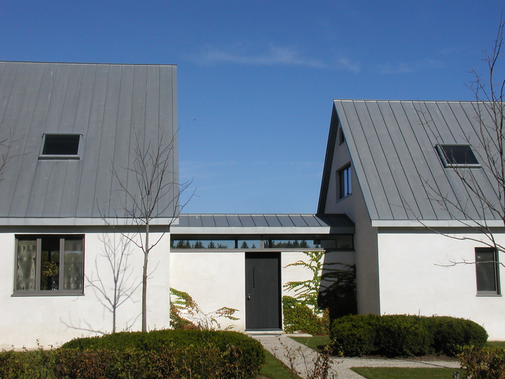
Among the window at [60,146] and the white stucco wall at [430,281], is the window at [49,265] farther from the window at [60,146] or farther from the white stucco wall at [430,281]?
the white stucco wall at [430,281]

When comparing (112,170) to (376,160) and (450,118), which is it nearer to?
(376,160)

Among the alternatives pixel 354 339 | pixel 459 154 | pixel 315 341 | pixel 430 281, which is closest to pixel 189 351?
pixel 354 339

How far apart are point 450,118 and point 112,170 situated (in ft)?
36.8

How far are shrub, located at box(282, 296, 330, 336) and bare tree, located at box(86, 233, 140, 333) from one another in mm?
4892

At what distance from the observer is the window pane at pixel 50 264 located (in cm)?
1254

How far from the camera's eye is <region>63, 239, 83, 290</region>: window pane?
12.6 metres

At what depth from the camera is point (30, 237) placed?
12.6 meters

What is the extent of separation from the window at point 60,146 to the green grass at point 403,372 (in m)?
9.02

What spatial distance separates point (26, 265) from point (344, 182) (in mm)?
10401

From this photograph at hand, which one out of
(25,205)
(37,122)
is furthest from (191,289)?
(37,122)

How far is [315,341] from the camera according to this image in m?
13.5

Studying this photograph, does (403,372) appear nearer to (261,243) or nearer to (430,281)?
(430,281)

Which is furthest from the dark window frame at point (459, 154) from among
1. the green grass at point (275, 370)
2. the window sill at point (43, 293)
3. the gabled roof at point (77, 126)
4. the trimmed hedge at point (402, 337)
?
the window sill at point (43, 293)

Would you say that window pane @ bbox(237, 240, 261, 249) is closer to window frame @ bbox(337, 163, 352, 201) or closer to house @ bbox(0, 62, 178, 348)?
house @ bbox(0, 62, 178, 348)
